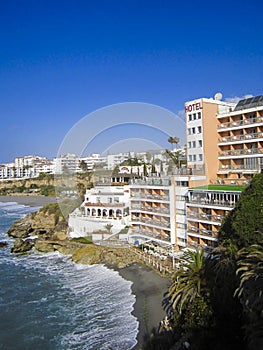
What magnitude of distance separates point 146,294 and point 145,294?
8cm

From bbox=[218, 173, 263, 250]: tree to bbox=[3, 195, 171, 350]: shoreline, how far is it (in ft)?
19.9

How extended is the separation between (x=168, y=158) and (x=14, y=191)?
291 ft

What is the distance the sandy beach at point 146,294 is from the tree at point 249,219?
6058 mm

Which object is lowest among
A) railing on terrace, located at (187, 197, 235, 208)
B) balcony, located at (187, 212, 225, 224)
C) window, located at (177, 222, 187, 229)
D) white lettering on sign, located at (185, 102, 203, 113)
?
window, located at (177, 222, 187, 229)

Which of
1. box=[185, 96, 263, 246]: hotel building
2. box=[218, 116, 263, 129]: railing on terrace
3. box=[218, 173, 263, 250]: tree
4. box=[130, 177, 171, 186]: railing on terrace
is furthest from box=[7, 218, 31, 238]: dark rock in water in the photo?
box=[218, 173, 263, 250]: tree

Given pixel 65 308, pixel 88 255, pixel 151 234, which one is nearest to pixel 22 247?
pixel 88 255

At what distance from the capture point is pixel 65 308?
22.1m

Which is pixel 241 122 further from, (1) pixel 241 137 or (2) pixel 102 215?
(2) pixel 102 215

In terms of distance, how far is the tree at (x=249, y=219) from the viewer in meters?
17.0

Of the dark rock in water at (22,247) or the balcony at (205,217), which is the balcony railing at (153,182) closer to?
the balcony at (205,217)

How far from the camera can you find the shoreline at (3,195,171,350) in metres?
18.4

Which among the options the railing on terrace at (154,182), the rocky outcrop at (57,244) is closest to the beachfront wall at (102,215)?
the rocky outcrop at (57,244)

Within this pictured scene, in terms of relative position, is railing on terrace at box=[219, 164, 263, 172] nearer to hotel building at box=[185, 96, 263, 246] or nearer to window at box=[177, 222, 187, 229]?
hotel building at box=[185, 96, 263, 246]

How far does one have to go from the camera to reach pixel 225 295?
1487 centimetres
